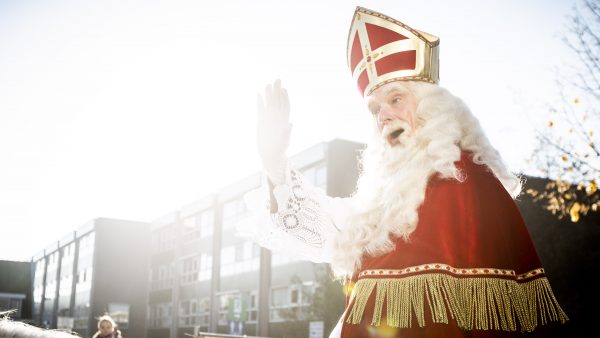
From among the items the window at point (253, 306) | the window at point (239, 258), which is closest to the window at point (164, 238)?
the window at point (239, 258)

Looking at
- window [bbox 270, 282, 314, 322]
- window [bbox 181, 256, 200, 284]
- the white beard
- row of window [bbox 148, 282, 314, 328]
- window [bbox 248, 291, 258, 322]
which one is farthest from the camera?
window [bbox 181, 256, 200, 284]

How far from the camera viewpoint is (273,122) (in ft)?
7.72

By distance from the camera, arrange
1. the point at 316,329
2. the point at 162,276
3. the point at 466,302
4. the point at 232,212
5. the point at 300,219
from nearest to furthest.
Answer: the point at 466,302
the point at 300,219
the point at 316,329
the point at 232,212
the point at 162,276

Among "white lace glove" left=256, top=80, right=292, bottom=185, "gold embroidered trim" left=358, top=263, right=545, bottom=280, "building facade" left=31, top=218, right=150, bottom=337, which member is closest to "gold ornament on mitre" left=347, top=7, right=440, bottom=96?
"white lace glove" left=256, top=80, right=292, bottom=185

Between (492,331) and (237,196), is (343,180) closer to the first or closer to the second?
(237,196)

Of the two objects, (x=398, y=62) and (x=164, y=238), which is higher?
(x=164, y=238)

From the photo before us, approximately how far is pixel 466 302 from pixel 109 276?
46128 millimetres

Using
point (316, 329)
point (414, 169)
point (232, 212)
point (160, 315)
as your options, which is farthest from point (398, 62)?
point (160, 315)

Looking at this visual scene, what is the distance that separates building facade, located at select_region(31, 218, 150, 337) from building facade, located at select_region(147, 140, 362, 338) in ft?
6.00

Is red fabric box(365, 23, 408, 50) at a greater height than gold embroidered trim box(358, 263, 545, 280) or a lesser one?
greater

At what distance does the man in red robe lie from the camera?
183 cm

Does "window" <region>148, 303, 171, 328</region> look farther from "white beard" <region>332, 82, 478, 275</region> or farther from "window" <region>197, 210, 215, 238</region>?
"white beard" <region>332, 82, 478, 275</region>

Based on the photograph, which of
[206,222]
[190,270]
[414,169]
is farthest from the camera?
[190,270]

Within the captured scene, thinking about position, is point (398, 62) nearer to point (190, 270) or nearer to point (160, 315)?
point (190, 270)
